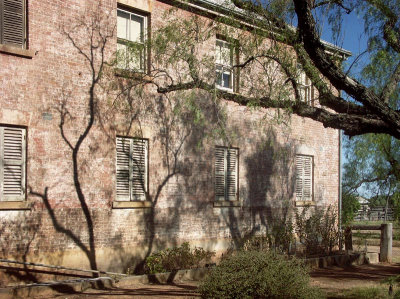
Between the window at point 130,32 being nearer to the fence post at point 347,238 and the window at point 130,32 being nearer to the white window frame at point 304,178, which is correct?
the white window frame at point 304,178

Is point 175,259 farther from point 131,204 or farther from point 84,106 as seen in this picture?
point 84,106

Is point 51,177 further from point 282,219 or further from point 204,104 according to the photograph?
point 282,219

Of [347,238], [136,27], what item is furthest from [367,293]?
[136,27]

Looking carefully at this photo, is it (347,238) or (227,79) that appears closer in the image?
(227,79)

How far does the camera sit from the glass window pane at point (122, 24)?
45.3ft

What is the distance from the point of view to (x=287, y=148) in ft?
61.5

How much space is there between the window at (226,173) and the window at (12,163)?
651 centimetres

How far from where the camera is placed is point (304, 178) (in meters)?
19.7

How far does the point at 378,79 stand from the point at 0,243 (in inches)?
374

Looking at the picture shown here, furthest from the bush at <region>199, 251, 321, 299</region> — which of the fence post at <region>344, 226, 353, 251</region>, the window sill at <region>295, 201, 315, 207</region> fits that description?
the fence post at <region>344, 226, 353, 251</region>

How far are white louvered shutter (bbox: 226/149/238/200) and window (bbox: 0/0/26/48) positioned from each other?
24.3 ft

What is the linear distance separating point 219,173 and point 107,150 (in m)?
4.41

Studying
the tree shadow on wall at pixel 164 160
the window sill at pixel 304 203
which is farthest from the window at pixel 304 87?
the window sill at pixel 304 203

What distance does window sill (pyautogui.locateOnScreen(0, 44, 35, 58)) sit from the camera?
11.3m
